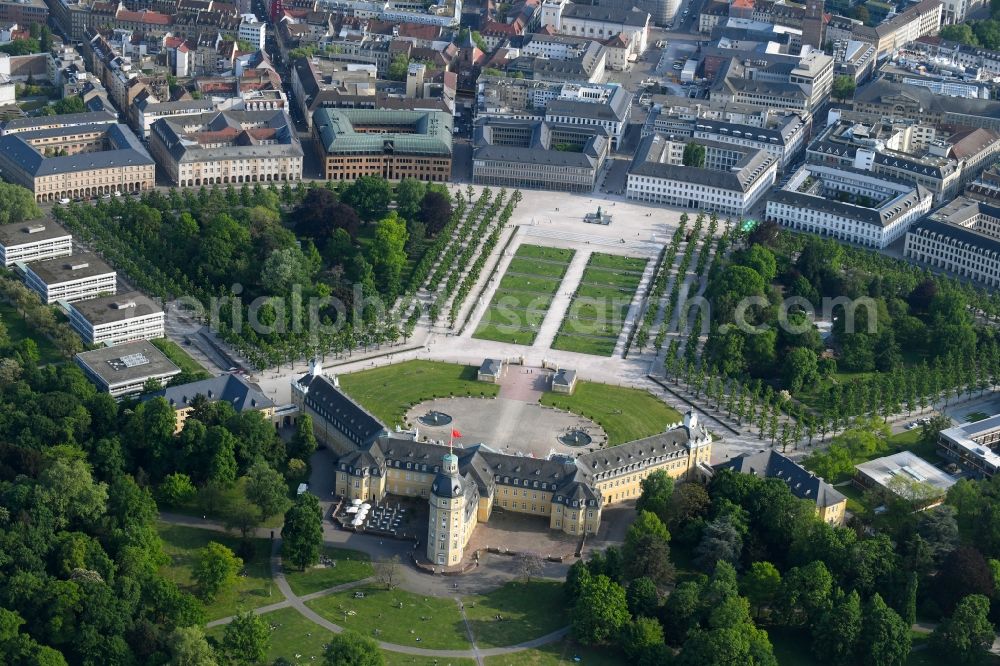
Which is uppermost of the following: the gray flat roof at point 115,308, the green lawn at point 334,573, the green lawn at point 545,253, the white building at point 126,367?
the green lawn at point 545,253

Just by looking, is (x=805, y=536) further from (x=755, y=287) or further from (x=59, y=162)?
(x=59, y=162)

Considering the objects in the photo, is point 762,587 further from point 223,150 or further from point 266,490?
point 223,150


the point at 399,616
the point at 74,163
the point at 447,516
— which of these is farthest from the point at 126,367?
the point at 74,163

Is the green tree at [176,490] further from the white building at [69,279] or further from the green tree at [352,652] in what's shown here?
the white building at [69,279]

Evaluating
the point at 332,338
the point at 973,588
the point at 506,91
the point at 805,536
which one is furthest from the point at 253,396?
the point at 506,91

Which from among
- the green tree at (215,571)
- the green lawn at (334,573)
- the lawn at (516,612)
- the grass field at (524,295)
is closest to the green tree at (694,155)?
the grass field at (524,295)

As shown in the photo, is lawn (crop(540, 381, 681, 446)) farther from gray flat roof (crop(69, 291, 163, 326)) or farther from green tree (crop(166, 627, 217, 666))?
green tree (crop(166, 627, 217, 666))

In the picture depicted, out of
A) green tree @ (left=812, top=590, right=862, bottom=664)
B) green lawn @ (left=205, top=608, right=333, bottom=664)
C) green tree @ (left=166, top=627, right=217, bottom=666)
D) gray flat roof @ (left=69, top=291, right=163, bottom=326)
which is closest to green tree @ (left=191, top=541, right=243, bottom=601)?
green lawn @ (left=205, top=608, right=333, bottom=664)
